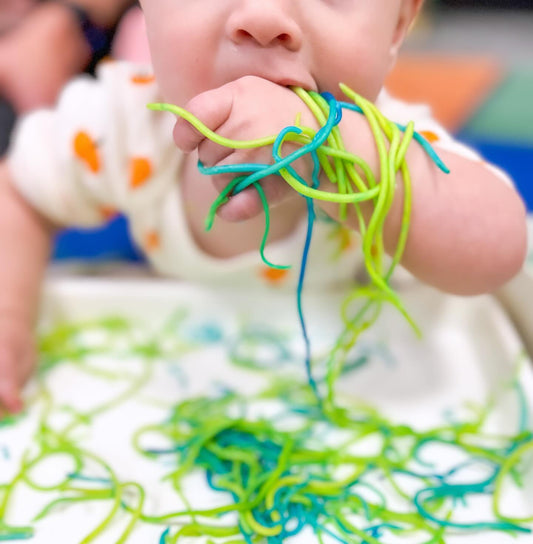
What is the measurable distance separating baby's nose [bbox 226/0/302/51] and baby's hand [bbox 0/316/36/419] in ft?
0.96

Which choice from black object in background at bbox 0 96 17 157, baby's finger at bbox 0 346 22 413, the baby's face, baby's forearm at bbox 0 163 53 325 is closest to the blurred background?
black object in background at bbox 0 96 17 157

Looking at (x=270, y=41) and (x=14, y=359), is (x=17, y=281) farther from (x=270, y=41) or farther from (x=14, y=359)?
(x=270, y=41)

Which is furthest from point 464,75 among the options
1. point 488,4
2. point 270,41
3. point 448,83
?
point 270,41

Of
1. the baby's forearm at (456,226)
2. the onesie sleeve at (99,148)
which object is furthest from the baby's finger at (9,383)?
the baby's forearm at (456,226)

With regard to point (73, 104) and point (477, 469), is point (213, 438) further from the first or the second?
point (73, 104)

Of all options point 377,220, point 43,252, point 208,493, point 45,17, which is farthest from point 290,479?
point 45,17

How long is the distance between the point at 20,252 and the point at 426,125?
1.14ft

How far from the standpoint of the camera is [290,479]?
0.41 metres

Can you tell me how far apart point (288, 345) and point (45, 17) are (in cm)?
59

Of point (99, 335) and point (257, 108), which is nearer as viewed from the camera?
point (257, 108)

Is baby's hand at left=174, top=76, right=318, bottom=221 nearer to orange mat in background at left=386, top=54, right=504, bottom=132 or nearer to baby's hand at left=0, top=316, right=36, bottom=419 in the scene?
baby's hand at left=0, top=316, right=36, bottom=419

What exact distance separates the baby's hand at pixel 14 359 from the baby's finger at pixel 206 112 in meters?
0.24

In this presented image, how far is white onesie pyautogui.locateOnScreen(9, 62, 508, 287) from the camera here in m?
0.56

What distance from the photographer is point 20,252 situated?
566mm
